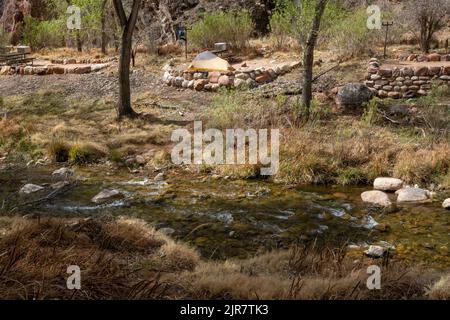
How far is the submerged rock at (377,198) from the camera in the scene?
7477 millimetres

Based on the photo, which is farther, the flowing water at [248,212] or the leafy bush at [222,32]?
the leafy bush at [222,32]

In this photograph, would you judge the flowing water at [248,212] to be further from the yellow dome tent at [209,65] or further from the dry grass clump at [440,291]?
the yellow dome tent at [209,65]

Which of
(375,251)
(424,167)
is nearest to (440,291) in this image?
(375,251)

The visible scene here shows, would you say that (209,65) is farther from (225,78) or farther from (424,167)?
(424,167)

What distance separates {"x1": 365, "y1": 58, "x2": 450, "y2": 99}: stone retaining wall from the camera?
11.7 m

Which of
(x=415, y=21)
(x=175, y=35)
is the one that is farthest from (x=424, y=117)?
(x=175, y=35)

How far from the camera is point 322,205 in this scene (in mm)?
7551

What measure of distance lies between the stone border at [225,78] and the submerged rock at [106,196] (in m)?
5.52

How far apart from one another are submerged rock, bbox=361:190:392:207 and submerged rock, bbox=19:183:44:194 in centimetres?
528

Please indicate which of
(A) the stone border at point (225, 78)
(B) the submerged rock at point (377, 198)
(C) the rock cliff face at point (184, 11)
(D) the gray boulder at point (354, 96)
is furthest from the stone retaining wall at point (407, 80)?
(C) the rock cliff face at point (184, 11)

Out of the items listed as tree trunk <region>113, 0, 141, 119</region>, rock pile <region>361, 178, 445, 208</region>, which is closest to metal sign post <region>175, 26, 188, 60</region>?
tree trunk <region>113, 0, 141, 119</region>

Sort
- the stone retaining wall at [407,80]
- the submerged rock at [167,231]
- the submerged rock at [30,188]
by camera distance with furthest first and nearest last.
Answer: the stone retaining wall at [407,80], the submerged rock at [30,188], the submerged rock at [167,231]

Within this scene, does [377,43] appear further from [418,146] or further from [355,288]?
[355,288]
